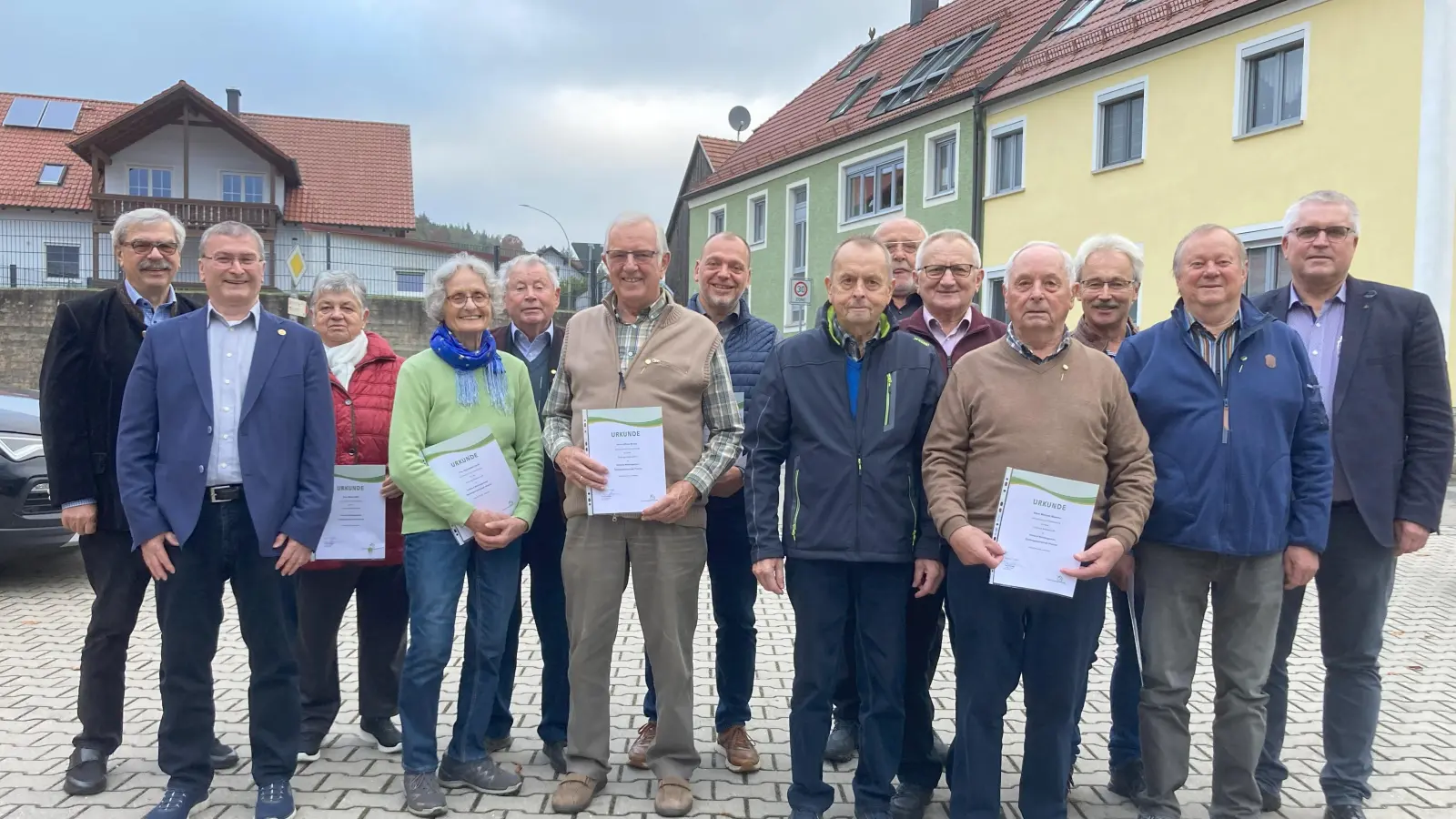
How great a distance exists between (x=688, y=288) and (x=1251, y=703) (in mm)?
35088

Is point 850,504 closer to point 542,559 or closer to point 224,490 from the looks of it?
point 542,559

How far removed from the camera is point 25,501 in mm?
7520

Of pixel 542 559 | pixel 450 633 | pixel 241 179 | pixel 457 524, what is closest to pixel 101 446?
pixel 457 524

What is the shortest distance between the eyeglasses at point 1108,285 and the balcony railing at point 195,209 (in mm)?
32517

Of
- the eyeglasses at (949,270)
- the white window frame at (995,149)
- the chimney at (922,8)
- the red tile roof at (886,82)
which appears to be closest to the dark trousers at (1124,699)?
the eyeglasses at (949,270)

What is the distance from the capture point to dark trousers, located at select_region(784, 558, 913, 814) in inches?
150

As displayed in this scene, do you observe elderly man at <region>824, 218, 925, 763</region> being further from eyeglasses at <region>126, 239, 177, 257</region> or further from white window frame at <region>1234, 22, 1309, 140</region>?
white window frame at <region>1234, 22, 1309, 140</region>

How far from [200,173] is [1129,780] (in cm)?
3730

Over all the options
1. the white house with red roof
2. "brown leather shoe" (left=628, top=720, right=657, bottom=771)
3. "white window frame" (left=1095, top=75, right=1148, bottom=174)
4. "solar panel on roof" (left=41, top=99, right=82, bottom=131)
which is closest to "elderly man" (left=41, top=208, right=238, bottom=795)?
"brown leather shoe" (left=628, top=720, right=657, bottom=771)

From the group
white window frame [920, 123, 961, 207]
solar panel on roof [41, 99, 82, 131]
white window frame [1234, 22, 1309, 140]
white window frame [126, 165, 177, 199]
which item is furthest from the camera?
solar panel on roof [41, 99, 82, 131]

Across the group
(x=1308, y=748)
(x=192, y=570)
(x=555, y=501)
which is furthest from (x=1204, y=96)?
(x=192, y=570)

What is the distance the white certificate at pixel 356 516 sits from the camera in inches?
170

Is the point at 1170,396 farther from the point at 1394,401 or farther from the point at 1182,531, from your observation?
the point at 1394,401

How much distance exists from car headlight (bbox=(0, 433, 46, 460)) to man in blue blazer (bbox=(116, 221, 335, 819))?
4.71m
